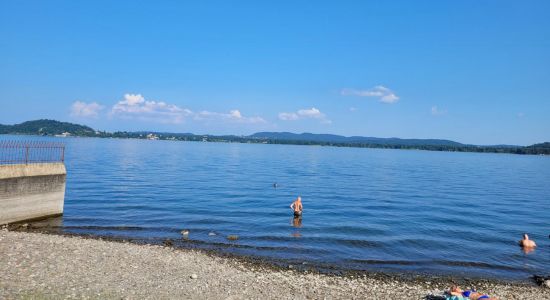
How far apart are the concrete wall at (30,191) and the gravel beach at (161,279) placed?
13.7 ft

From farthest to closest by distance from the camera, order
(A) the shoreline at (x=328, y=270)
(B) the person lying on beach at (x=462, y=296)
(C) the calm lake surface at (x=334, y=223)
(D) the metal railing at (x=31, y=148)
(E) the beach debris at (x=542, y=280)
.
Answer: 1. (D) the metal railing at (x=31, y=148)
2. (C) the calm lake surface at (x=334, y=223)
3. (A) the shoreline at (x=328, y=270)
4. (E) the beach debris at (x=542, y=280)
5. (B) the person lying on beach at (x=462, y=296)

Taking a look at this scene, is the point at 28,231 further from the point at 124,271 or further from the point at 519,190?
the point at 519,190

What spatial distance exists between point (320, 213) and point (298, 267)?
16.9 m

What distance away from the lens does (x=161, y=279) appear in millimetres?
15680

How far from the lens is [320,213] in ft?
120

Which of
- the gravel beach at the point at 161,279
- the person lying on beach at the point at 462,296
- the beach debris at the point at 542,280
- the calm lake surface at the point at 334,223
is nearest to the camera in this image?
the gravel beach at the point at 161,279

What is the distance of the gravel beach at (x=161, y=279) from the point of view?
1393 cm

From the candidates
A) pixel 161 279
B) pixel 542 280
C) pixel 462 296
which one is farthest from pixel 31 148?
pixel 542 280

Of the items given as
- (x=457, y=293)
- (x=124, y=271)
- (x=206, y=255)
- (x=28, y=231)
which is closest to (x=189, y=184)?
(x=28, y=231)

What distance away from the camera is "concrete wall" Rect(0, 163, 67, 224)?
23.6 metres

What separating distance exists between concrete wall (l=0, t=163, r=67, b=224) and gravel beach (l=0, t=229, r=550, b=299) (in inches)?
165

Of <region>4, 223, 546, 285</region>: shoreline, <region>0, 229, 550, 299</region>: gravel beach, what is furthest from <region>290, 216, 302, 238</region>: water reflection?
<region>0, 229, 550, 299</region>: gravel beach

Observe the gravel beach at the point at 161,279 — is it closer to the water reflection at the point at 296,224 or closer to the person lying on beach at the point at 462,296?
the person lying on beach at the point at 462,296

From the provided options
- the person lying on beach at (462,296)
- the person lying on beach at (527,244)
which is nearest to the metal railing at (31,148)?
the person lying on beach at (462,296)
